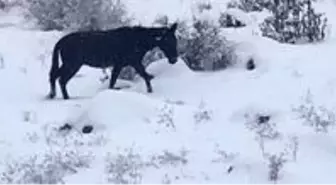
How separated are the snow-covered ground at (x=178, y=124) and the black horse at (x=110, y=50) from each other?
0.92ft

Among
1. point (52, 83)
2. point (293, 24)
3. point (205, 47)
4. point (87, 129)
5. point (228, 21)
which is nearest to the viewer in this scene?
point (87, 129)

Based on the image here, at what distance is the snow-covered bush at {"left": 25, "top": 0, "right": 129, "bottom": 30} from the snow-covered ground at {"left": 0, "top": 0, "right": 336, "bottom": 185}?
1607 mm

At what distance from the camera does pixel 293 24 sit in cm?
1337

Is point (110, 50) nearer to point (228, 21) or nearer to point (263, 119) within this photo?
point (263, 119)

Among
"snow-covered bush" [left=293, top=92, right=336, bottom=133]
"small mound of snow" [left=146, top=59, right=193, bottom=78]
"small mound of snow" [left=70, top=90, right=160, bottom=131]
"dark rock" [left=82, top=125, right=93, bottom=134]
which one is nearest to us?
"snow-covered bush" [left=293, top=92, right=336, bottom=133]

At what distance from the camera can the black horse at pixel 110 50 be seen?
1102 centimetres

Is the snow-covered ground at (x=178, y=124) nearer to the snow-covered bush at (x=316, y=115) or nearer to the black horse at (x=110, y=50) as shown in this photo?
the snow-covered bush at (x=316, y=115)

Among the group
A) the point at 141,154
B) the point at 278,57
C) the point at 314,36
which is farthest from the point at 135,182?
the point at 314,36

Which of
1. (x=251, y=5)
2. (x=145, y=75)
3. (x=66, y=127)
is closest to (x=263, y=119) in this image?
(x=66, y=127)

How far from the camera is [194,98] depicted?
34.6ft

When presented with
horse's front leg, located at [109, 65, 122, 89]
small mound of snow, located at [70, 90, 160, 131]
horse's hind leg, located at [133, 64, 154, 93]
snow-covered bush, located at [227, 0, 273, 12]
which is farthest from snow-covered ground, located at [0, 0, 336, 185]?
snow-covered bush, located at [227, 0, 273, 12]

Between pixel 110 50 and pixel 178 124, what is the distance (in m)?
2.22

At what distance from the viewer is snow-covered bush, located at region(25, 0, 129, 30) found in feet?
47.0

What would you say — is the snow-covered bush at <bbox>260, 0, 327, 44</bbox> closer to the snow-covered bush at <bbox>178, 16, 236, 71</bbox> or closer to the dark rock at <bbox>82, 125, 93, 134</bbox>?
the snow-covered bush at <bbox>178, 16, 236, 71</bbox>
